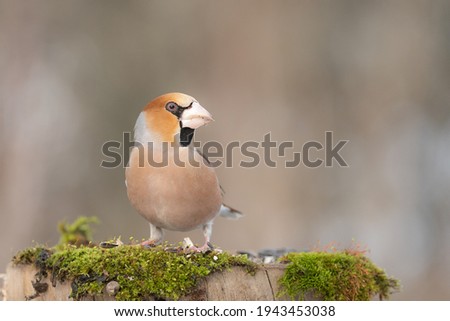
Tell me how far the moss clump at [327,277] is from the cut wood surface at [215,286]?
70 millimetres

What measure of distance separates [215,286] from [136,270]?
0.43 metres

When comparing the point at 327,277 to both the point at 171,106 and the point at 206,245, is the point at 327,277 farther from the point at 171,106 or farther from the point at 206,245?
the point at 171,106

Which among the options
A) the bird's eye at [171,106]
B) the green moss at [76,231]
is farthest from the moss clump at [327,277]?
the green moss at [76,231]

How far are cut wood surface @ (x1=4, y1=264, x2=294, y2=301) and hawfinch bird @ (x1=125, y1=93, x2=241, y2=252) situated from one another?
0.47 m

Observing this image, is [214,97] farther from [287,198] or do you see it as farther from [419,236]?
[419,236]

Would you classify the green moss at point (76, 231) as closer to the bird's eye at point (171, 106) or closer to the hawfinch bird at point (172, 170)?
the hawfinch bird at point (172, 170)

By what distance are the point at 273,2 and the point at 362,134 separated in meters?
2.57

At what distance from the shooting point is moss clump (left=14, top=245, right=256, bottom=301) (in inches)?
132

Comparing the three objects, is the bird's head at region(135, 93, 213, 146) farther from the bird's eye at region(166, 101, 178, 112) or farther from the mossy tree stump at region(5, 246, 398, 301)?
the mossy tree stump at region(5, 246, 398, 301)

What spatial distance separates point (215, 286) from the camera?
345 centimetres

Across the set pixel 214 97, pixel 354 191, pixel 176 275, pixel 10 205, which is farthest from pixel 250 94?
pixel 176 275

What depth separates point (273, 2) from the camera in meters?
10.2

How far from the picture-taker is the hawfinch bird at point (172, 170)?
3.89m

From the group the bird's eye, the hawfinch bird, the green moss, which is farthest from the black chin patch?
the green moss
